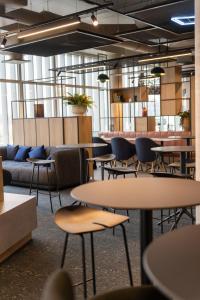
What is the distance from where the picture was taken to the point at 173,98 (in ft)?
40.0

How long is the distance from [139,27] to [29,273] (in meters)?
5.65

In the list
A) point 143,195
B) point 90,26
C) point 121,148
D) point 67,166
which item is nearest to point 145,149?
point 121,148

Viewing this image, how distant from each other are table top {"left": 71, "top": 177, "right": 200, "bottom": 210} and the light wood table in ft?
4.46

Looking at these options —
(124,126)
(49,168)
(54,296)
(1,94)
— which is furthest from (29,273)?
(124,126)

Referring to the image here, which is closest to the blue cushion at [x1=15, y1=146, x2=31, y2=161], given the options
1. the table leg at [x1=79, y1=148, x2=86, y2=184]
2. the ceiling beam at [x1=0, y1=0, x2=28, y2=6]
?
the table leg at [x1=79, y1=148, x2=86, y2=184]

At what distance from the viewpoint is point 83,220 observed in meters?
2.25

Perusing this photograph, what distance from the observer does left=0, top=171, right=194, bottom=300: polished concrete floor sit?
2.70 m

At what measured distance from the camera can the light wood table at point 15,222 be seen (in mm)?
3193

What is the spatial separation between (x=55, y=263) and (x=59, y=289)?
2.40 meters

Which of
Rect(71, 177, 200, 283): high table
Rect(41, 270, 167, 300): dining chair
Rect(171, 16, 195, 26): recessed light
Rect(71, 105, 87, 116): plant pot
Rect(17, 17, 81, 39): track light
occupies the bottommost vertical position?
A: Rect(41, 270, 167, 300): dining chair

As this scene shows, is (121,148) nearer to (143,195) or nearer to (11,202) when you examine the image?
(11,202)

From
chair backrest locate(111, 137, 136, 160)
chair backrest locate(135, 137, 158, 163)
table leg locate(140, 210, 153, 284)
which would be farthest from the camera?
chair backrest locate(111, 137, 136, 160)

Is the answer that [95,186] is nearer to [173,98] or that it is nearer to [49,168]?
[49,168]

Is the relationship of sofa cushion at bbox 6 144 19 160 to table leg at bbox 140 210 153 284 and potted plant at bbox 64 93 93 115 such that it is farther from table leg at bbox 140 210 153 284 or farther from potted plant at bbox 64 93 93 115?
table leg at bbox 140 210 153 284
